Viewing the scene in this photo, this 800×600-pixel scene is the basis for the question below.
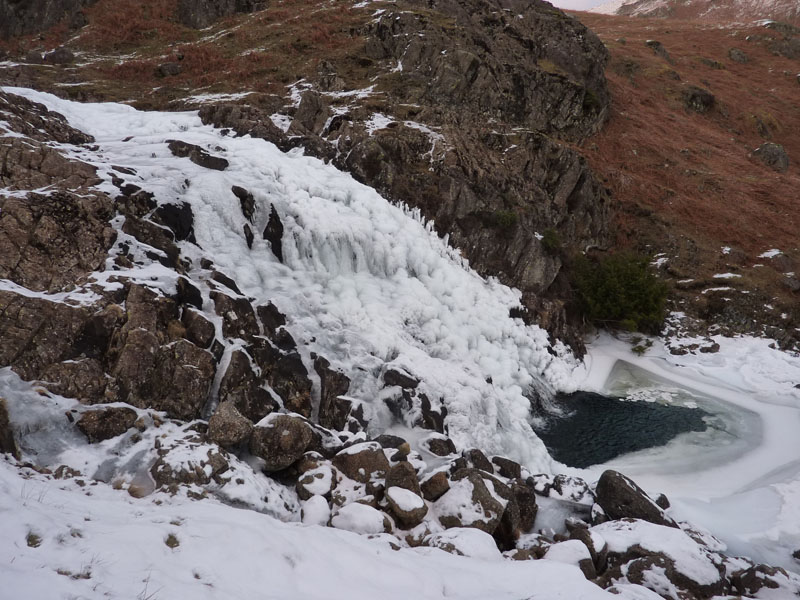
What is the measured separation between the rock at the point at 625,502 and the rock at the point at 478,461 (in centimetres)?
266

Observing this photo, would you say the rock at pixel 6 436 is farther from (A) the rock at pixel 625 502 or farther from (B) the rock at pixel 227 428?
(A) the rock at pixel 625 502

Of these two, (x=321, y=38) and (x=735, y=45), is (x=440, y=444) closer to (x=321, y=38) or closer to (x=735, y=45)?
(x=321, y=38)

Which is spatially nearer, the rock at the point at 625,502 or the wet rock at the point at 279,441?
the wet rock at the point at 279,441

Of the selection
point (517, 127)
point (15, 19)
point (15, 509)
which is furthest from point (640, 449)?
point (15, 19)

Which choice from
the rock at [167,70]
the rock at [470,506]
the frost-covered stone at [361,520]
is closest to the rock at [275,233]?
the frost-covered stone at [361,520]

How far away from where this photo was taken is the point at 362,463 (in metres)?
8.59

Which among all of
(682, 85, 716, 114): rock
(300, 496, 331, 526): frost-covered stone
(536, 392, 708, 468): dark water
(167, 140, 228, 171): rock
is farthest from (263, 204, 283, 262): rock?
(682, 85, 716, 114): rock

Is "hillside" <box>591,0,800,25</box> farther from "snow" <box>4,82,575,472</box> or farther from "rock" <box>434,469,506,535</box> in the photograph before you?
"rock" <box>434,469,506,535</box>

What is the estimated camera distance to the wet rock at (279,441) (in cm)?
820

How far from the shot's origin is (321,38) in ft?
100

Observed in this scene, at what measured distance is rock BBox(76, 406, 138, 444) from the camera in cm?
736

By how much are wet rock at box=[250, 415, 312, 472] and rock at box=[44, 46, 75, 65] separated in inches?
1184

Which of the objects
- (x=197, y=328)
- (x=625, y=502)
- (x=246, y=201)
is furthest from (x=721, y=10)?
(x=197, y=328)

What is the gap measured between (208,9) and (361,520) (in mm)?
41474
